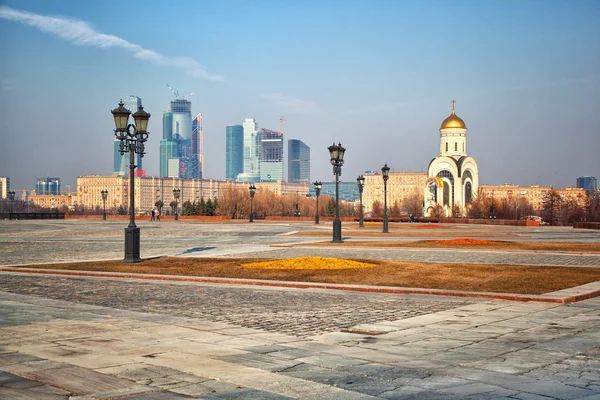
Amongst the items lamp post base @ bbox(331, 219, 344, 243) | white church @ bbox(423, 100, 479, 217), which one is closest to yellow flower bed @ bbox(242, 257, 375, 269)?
lamp post base @ bbox(331, 219, 344, 243)

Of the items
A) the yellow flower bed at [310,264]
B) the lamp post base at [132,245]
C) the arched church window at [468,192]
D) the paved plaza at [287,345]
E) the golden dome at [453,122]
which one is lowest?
the paved plaza at [287,345]

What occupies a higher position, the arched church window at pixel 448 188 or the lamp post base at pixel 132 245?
the arched church window at pixel 448 188

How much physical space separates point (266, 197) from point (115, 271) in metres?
137

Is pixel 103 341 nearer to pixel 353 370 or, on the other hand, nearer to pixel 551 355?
pixel 353 370

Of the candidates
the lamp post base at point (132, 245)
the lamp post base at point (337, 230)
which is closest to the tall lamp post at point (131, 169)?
the lamp post base at point (132, 245)

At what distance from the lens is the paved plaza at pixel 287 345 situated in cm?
695

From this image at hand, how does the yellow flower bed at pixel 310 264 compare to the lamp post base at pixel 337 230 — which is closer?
the yellow flower bed at pixel 310 264

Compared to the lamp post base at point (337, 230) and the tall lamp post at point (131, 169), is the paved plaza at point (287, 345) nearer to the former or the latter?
the tall lamp post at point (131, 169)

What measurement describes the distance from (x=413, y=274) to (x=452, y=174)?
115 metres

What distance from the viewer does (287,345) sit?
30.0ft

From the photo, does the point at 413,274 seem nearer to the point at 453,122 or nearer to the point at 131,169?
the point at 131,169

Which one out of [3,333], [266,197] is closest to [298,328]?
[3,333]

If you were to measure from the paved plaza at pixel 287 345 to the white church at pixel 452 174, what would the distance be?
368 ft

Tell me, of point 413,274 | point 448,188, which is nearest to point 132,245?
point 413,274
